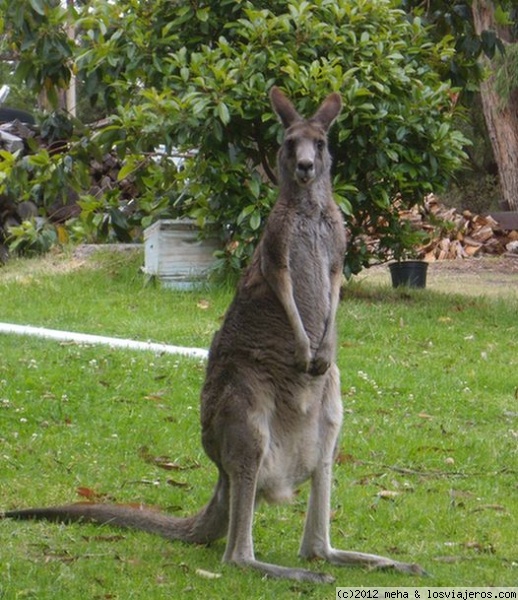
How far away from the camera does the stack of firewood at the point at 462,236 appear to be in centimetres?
1816

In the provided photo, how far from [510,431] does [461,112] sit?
5.74 metres

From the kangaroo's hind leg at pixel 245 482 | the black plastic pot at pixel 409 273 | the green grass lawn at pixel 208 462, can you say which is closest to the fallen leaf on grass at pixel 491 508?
the green grass lawn at pixel 208 462

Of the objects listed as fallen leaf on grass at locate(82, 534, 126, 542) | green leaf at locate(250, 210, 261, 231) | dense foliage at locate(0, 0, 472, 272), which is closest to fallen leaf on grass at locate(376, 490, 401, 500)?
fallen leaf on grass at locate(82, 534, 126, 542)

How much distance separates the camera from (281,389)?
15.4 ft

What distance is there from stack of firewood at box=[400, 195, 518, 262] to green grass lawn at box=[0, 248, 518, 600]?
7.04m

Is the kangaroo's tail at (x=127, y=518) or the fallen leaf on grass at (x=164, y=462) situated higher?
the kangaroo's tail at (x=127, y=518)

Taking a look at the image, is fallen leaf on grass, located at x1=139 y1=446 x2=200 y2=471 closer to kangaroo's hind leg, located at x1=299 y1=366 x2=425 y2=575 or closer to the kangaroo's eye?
kangaroo's hind leg, located at x1=299 y1=366 x2=425 y2=575

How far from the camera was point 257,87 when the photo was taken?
417 inches

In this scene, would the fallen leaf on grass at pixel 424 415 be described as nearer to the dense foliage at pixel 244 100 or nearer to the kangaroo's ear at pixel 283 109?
the kangaroo's ear at pixel 283 109

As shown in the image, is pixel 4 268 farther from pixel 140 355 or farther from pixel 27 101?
pixel 27 101

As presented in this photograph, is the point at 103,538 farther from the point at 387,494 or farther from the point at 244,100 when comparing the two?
the point at 244,100

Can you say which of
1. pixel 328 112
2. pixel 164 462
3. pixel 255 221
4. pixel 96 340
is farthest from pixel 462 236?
pixel 328 112

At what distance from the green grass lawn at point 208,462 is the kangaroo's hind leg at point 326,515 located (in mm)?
65

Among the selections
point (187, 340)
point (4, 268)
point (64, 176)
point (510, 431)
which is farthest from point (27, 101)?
point (510, 431)
